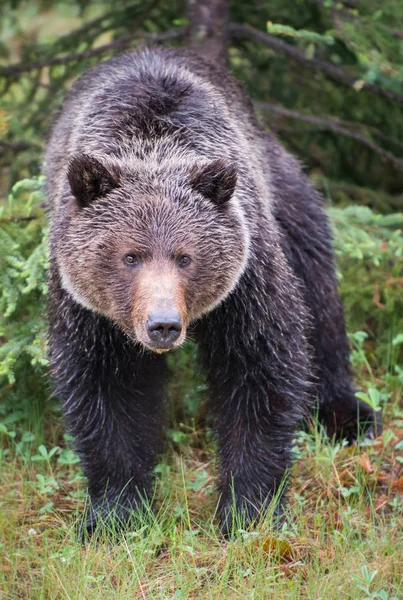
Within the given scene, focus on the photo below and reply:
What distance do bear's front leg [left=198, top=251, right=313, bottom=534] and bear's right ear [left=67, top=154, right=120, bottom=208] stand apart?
38.5 inches

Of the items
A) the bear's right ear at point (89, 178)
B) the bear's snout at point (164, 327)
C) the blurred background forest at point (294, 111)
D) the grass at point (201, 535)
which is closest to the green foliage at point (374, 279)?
the blurred background forest at point (294, 111)

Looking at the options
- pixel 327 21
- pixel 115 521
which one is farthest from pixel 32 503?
pixel 327 21

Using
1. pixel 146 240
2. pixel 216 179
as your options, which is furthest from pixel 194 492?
pixel 216 179

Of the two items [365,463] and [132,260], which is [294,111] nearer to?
[365,463]

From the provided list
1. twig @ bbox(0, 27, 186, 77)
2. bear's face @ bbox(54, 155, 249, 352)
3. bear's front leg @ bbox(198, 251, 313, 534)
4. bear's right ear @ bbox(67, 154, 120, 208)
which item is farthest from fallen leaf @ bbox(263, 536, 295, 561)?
twig @ bbox(0, 27, 186, 77)

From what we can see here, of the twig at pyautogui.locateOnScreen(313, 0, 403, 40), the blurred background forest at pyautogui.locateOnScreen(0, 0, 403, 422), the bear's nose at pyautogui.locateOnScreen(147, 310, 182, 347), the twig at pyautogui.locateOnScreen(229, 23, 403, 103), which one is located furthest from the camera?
the twig at pyautogui.locateOnScreen(229, 23, 403, 103)

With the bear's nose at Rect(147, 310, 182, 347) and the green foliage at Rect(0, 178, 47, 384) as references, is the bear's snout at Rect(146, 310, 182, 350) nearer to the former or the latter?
the bear's nose at Rect(147, 310, 182, 347)

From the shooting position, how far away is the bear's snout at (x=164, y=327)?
4.45 metres

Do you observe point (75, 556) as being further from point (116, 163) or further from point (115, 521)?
point (116, 163)

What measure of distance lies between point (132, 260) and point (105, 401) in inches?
42.1

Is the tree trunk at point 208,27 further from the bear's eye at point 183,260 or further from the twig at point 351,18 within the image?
the bear's eye at point 183,260

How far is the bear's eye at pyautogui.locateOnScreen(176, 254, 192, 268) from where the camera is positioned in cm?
486

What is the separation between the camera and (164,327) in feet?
14.7

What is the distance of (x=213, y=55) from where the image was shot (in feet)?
26.8
